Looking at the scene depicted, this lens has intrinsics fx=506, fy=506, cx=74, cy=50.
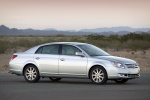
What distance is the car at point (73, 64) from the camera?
17781 millimetres

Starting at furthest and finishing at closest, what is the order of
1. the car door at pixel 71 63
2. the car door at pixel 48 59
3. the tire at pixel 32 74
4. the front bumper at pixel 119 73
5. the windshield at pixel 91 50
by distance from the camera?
the tire at pixel 32 74 → the car door at pixel 48 59 → the windshield at pixel 91 50 → the car door at pixel 71 63 → the front bumper at pixel 119 73

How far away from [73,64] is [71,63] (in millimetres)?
93

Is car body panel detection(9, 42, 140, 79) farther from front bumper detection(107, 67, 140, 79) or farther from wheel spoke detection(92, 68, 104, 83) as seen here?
wheel spoke detection(92, 68, 104, 83)

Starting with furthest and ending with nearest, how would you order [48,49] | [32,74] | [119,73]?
[48,49] → [32,74] → [119,73]

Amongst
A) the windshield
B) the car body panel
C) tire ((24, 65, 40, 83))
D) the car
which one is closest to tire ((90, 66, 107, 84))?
the car

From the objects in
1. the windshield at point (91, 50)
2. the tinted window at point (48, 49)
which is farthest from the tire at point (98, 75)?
the tinted window at point (48, 49)

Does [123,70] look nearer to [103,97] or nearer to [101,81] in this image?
[101,81]

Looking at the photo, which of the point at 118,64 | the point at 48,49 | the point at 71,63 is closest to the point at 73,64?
the point at 71,63

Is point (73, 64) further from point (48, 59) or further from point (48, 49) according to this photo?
point (48, 49)

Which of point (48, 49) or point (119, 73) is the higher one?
point (48, 49)

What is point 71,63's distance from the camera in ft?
60.1

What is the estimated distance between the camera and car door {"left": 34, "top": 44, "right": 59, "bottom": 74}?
18.7m

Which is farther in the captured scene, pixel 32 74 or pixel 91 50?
pixel 32 74

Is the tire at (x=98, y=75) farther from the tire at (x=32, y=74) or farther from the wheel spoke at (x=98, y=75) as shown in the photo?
the tire at (x=32, y=74)
